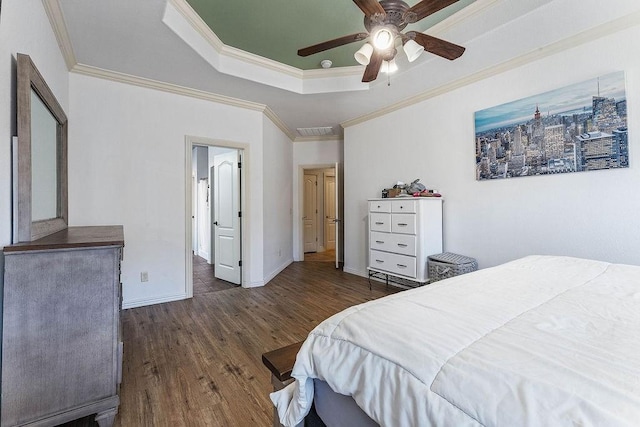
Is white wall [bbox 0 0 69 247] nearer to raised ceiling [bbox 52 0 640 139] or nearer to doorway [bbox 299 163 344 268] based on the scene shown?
raised ceiling [bbox 52 0 640 139]

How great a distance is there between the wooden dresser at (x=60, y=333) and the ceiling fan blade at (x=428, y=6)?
219 cm

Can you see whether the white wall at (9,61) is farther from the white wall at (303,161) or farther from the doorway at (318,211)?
the doorway at (318,211)

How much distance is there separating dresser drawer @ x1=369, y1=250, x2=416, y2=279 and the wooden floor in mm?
382

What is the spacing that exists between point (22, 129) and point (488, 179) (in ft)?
12.0

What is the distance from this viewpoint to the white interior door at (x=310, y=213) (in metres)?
7.04

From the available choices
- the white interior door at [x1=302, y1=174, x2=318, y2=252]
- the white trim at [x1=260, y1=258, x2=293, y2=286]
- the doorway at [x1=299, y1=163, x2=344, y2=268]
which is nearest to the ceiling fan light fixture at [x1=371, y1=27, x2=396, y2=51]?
the white trim at [x1=260, y1=258, x2=293, y2=286]

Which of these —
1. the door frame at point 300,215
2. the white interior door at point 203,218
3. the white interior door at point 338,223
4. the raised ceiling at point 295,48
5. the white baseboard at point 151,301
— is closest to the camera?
the raised ceiling at point 295,48

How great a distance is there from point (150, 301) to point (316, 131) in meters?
3.81

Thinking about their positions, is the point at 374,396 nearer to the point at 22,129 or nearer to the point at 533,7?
the point at 22,129

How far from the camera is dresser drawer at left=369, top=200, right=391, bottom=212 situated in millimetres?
3574

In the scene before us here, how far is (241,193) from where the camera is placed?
158 inches

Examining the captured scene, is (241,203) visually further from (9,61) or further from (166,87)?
(9,61)

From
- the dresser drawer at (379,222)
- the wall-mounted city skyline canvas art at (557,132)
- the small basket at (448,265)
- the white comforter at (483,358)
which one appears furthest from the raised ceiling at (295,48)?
the white comforter at (483,358)

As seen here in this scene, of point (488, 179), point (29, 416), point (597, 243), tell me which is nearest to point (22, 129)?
point (29, 416)
